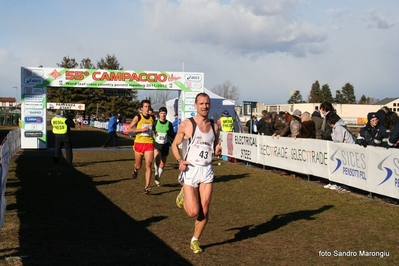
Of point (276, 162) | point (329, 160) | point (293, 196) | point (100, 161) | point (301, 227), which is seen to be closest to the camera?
point (301, 227)

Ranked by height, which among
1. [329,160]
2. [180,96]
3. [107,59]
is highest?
[107,59]

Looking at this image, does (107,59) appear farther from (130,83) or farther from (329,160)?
(329,160)

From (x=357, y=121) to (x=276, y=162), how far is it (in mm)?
74744

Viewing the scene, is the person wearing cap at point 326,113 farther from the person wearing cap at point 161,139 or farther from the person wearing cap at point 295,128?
the person wearing cap at point 161,139

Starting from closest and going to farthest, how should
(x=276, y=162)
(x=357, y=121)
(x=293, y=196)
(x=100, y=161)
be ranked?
(x=293, y=196), (x=276, y=162), (x=100, y=161), (x=357, y=121)

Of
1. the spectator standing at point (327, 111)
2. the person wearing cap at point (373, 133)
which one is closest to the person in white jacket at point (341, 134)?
the spectator standing at point (327, 111)

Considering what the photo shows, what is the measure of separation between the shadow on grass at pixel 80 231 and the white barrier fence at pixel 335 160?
4.55 meters

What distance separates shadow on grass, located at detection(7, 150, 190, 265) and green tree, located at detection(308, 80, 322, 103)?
4685 inches

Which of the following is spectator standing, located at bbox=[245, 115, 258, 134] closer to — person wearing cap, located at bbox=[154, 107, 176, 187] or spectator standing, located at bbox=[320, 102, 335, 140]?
spectator standing, located at bbox=[320, 102, 335, 140]

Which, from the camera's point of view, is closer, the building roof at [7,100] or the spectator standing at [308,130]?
the spectator standing at [308,130]

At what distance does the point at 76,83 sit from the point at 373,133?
18.4m

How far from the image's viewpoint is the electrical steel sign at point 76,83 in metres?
25.8

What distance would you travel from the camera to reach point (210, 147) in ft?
22.1

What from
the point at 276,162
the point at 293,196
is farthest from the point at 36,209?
the point at 276,162
